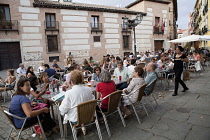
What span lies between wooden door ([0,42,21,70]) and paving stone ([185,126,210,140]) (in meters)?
13.6

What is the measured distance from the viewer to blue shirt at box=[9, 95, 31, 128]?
2.35 metres

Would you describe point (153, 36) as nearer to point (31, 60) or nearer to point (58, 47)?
point (58, 47)

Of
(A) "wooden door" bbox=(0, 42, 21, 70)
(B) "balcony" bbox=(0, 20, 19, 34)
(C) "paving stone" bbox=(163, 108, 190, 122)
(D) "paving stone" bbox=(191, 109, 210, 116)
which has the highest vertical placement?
(B) "balcony" bbox=(0, 20, 19, 34)

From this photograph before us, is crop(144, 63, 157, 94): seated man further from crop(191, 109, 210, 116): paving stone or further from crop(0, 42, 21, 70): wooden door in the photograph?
crop(0, 42, 21, 70): wooden door

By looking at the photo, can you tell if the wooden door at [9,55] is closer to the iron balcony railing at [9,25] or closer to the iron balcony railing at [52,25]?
the iron balcony railing at [9,25]

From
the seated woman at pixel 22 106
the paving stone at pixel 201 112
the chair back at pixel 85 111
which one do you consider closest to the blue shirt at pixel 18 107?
the seated woman at pixel 22 106

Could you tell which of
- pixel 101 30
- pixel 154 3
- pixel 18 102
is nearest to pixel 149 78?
pixel 18 102

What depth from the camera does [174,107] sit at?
388 cm

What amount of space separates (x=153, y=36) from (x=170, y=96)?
56.2ft

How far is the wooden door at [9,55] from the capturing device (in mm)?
11820

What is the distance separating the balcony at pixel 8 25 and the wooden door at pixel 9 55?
116 centimetres

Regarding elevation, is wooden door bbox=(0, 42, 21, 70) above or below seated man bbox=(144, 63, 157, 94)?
above

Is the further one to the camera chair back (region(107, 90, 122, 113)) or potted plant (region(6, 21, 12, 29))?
potted plant (region(6, 21, 12, 29))

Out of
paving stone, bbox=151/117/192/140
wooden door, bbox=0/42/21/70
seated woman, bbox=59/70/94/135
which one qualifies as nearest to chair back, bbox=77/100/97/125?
seated woman, bbox=59/70/94/135
